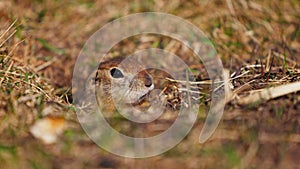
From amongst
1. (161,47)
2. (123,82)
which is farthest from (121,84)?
(161,47)

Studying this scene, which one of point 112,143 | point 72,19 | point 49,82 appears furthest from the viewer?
point 72,19

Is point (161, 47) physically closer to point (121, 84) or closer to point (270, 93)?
point (121, 84)

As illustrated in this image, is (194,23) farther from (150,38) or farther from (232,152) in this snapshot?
(232,152)

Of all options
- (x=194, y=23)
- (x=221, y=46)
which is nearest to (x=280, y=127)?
(x=221, y=46)

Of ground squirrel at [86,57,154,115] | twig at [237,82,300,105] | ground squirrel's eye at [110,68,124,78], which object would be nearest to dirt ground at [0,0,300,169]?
twig at [237,82,300,105]

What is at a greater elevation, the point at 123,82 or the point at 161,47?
the point at 161,47
